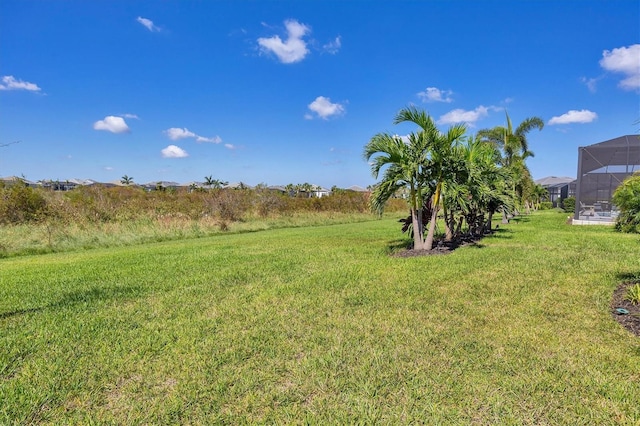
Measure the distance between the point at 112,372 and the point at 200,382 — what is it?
0.78m

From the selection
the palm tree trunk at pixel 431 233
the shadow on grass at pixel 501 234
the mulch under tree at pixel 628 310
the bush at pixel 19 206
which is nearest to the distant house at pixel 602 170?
the shadow on grass at pixel 501 234

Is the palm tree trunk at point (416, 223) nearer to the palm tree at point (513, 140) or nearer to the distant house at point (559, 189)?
the palm tree at point (513, 140)

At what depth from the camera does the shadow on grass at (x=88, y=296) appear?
4.42 meters

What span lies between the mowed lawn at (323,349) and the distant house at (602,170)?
13060 mm

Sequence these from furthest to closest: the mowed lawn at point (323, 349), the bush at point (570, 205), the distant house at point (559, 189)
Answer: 1. the distant house at point (559, 189)
2. the bush at point (570, 205)
3. the mowed lawn at point (323, 349)

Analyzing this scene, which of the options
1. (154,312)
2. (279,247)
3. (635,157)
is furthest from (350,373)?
(635,157)

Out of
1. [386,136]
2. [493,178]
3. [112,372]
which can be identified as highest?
[386,136]

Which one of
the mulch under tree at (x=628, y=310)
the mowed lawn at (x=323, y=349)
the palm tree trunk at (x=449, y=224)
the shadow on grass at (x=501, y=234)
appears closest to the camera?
the mowed lawn at (x=323, y=349)

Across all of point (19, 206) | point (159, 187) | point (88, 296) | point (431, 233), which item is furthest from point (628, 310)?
point (159, 187)

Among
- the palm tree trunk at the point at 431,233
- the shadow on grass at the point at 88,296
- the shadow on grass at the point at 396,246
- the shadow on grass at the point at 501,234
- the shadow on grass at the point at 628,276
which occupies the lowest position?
the shadow on grass at the point at 88,296

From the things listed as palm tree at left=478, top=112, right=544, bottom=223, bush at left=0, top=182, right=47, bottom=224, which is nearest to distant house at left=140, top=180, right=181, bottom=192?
bush at left=0, top=182, right=47, bottom=224

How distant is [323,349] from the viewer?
3156 millimetres

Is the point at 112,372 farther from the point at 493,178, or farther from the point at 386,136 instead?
the point at 493,178

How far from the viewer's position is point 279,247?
9812 mm
